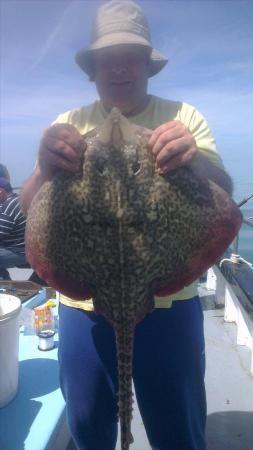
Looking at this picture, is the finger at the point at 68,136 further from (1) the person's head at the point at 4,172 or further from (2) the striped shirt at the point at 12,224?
(1) the person's head at the point at 4,172

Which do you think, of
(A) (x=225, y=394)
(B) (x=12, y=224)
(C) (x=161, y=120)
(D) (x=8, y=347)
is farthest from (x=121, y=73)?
(B) (x=12, y=224)

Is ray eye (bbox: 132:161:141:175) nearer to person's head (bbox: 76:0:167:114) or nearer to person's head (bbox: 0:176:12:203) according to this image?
person's head (bbox: 76:0:167:114)

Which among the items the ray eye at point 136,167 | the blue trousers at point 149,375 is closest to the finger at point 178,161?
the ray eye at point 136,167

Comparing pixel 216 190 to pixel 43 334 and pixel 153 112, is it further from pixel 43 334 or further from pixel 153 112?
pixel 43 334

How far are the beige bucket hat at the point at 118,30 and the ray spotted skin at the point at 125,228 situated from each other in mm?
738

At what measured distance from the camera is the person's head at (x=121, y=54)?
2400 mm

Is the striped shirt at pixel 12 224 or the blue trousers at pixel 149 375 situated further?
the striped shirt at pixel 12 224

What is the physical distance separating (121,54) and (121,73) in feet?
0.36

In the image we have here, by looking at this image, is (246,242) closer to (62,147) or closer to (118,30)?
(118,30)

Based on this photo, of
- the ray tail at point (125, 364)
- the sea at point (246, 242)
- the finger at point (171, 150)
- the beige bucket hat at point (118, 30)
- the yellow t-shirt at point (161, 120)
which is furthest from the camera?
the sea at point (246, 242)

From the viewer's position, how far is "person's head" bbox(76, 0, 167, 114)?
2400 millimetres

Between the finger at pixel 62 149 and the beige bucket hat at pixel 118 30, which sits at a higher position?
the beige bucket hat at pixel 118 30

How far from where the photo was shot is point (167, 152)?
1.86m

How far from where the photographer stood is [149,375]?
2.69 metres
